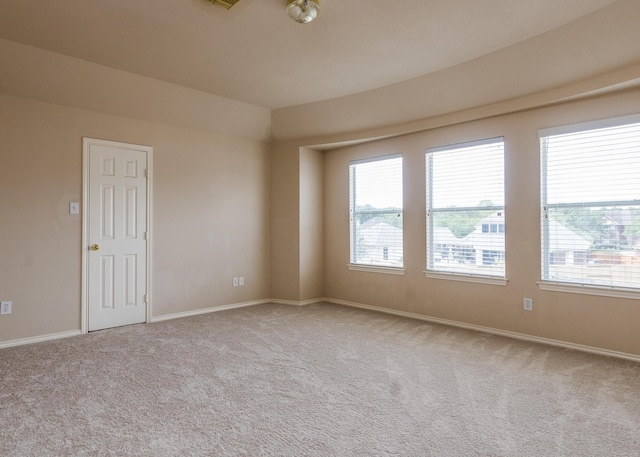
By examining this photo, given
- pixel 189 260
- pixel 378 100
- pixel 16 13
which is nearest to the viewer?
pixel 16 13

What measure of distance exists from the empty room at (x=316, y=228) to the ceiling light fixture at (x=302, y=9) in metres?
0.02

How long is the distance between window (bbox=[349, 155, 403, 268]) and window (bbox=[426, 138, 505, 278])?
0.51m

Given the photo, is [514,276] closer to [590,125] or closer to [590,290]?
[590,290]

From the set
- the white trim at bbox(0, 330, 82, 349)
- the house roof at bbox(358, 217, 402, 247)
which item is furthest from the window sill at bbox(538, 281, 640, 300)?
the white trim at bbox(0, 330, 82, 349)

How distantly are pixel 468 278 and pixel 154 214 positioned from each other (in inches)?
156

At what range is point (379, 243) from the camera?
17.5 ft

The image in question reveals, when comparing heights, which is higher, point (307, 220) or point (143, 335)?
point (307, 220)

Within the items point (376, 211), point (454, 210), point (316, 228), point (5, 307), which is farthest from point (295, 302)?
point (5, 307)

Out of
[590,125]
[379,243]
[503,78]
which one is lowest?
[379,243]

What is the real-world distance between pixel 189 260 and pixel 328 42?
3.29m

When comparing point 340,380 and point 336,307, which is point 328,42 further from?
point 336,307

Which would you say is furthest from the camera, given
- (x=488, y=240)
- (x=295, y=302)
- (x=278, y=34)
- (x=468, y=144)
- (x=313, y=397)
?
(x=295, y=302)

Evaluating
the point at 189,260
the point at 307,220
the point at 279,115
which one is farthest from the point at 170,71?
the point at 307,220

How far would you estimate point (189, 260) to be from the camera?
5020 millimetres
